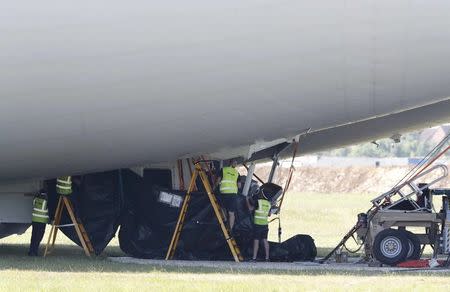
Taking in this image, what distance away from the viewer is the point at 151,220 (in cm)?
2320

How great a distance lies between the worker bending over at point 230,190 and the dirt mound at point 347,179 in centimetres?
7304

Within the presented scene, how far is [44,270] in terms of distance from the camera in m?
19.9

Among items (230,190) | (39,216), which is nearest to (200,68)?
(230,190)

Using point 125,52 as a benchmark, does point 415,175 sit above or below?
below

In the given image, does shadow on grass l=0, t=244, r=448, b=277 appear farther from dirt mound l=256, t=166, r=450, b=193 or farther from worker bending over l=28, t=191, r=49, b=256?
dirt mound l=256, t=166, r=450, b=193

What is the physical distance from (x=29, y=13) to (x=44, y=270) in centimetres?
444

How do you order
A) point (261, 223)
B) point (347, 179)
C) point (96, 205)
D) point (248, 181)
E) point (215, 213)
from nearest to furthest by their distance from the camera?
point (261, 223), point (215, 213), point (248, 181), point (96, 205), point (347, 179)

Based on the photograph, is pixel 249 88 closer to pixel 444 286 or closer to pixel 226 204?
pixel 226 204

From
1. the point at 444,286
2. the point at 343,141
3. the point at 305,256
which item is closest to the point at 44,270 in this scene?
the point at 305,256

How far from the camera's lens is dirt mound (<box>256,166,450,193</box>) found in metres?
98.3

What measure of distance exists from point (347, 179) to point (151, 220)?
3236 inches

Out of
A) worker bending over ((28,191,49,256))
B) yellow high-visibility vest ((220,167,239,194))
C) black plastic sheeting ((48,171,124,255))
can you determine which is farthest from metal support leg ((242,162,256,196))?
worker bending over ((28,191,49,256))

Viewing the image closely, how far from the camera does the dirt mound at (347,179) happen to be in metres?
98.3

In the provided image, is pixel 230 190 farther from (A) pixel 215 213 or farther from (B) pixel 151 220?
(B) pixel 151 220
